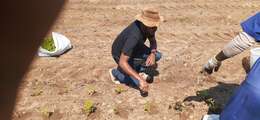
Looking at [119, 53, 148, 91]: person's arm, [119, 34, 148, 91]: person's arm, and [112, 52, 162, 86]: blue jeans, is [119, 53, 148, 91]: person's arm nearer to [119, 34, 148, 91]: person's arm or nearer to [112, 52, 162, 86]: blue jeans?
[119, 34, 148, 91]: person's arm

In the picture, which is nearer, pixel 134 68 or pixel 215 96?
pixel 215 96

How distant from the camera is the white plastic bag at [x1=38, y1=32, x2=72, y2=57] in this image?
7.33 meters

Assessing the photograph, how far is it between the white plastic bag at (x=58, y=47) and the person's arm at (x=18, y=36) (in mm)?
218

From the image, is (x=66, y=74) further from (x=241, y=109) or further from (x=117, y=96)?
(x=241, y=109)

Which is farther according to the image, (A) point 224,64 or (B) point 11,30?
(B) point 11,30

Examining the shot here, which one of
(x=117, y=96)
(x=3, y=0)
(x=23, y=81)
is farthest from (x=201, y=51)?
(x=3, y=0)

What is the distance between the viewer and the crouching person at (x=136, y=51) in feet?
19.4

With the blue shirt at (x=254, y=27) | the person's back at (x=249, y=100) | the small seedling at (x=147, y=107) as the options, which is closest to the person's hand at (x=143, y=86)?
the small seedling at (x=147, y=107)

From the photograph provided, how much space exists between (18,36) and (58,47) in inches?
41.3

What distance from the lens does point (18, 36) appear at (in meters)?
8.09

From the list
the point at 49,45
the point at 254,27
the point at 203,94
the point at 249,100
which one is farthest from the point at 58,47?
the point at 249,100

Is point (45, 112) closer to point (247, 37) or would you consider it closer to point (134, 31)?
point (134, 31)

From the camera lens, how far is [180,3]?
370 inches

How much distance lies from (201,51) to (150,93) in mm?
1511
